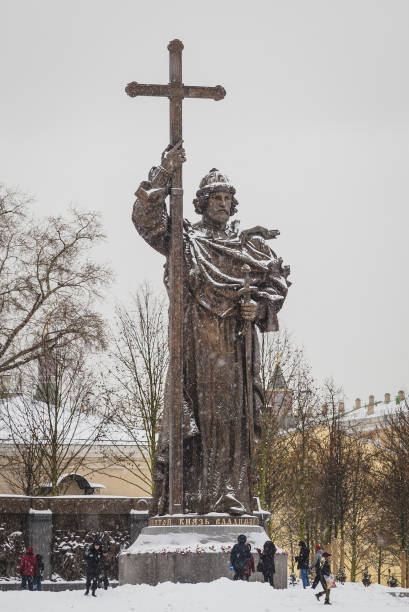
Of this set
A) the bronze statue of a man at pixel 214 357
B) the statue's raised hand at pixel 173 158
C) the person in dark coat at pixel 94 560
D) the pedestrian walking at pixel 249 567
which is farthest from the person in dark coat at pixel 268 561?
the person in dark coat at pixel 94 560

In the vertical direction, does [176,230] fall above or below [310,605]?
above

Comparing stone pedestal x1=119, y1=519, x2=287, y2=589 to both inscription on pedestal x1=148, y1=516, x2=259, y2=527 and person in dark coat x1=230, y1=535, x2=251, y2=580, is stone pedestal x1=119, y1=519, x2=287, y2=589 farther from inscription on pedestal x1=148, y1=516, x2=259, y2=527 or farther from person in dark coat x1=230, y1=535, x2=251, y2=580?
person in dark coat x1=230, y1=535, x2=251, y2=580

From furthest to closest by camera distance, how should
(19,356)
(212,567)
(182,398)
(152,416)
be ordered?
(152,416)
(19,356)
(182,398)
(212,567)

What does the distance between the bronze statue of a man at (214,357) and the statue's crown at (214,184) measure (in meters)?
0.06

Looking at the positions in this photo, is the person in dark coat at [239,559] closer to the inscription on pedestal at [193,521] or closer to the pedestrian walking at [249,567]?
the pedestrian walking at [249,567]

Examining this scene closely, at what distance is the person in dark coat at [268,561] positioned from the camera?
1221 centimetres

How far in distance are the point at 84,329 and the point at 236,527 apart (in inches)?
659

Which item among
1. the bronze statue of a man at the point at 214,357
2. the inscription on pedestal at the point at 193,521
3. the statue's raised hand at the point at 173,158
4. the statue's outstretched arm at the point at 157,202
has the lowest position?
the inscription on pedestal at the point at 193,521

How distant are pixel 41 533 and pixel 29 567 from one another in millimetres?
4121

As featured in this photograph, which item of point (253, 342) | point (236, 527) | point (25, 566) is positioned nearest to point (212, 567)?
point (236, 527)

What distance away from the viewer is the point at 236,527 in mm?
12484

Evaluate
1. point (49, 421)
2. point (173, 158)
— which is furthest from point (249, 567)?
point (49, 421)

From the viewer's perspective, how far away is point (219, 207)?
13805 mm

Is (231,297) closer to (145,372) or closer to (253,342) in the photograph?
(253,342)
